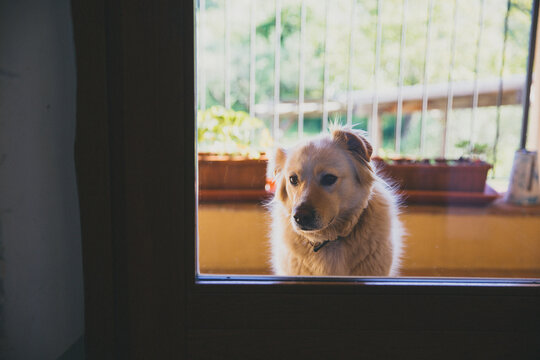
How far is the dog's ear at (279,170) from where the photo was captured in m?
1.36

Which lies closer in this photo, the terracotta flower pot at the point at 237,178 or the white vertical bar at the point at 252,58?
the terracotta flower pot at the point at 237,178

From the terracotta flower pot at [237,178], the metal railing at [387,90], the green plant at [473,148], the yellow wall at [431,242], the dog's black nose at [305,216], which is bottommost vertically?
the yellow wall at [431,242]

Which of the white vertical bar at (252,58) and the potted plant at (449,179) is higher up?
the white vertical bar at (252,58)

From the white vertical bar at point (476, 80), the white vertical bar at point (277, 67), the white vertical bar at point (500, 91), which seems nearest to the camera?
the white vertical bar at point (277, 67)

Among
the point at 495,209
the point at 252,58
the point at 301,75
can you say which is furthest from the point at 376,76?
the point at 495,209

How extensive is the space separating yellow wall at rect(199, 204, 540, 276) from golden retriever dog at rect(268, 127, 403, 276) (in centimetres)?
7

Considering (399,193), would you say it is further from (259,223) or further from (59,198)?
(59,198)

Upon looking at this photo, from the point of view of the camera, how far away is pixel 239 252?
1.40 m

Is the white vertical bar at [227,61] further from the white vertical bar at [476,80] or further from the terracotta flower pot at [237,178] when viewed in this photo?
the white vertical bar at [476,80]

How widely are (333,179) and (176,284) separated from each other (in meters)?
0.61

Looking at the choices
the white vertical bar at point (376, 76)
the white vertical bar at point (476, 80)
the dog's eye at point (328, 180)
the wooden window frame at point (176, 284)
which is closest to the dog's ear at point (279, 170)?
the dog's eye at point (328, 180)

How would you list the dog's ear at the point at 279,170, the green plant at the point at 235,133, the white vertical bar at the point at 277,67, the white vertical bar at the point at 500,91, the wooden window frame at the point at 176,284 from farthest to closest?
the white vertical bar at the point at 500,91, the white vertical bar at the point at 277,67, the green plant at the point at 235,133, the dog's ear at the point at 279,170, the wooden window frame at the point at 176,284

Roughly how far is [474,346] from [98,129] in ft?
3.30

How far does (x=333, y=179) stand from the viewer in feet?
4.29
